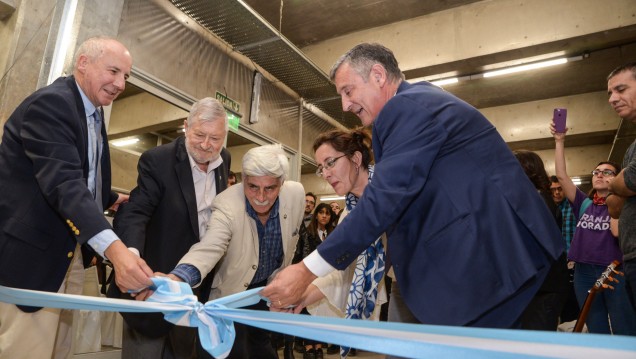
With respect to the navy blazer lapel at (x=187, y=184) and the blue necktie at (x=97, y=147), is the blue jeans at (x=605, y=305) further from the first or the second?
the blue necktie at (x=97, y=147)

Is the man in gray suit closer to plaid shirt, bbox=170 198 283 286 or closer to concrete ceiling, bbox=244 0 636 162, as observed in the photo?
plaid shirt, bbox=170 198 283 286

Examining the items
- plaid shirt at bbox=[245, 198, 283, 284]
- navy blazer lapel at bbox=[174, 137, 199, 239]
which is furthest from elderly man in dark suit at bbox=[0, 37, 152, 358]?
plaid shirt at bbox=[245, 198, 283, 284]

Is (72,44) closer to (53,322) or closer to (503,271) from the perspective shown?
(53,322)

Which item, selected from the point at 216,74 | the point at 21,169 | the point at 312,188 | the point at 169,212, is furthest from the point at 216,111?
the point at 312,188

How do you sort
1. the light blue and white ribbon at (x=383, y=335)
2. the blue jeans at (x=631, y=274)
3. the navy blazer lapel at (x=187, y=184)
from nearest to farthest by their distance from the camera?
the light blue and white ribbon at (x=383, y=335)
the blue jeans at (x=631, y=274)
the navy blazer lapel at (x=187, y=184)

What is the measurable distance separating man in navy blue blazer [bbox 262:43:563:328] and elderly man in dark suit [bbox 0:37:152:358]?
2.06ft

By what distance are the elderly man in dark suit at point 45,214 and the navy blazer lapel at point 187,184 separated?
1.46 feet

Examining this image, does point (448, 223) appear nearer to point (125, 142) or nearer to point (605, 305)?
point (605, 305)

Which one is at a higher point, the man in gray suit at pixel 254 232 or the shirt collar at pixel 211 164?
the shirt collar at pixel 211 164

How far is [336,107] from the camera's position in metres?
7.10

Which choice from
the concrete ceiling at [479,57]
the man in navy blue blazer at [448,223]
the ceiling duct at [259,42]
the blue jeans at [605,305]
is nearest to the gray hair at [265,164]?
the man in navy blue blazer at [448,223]

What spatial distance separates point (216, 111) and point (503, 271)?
1.55m

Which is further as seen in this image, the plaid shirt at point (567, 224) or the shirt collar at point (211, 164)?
the plaid shirt at point (567, 224)

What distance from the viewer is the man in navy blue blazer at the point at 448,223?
1.02m
